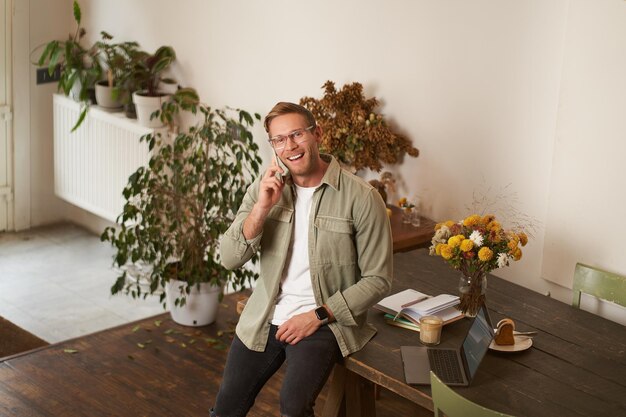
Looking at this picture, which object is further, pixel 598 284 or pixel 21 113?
pixel 21 113

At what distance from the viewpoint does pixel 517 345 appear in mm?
3225

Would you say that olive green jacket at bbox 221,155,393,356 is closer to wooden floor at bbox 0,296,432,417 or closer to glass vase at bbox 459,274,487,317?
glass vase at bbox 459,274,487,317

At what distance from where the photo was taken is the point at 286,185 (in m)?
3.27

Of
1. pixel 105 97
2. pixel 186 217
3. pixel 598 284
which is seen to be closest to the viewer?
pixel 598 284

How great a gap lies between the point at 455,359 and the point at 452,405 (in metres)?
0.49

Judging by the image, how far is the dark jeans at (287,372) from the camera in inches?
123

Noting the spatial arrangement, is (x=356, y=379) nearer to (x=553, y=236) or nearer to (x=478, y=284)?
(x=478, y=284)

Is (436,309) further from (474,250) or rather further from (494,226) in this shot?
(494,226)

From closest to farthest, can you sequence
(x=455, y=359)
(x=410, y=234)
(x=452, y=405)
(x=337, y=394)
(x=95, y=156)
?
(x=452, y=405)
(x=455, y=359)
(x=337, y=394)
(x=410, y=234)
(x=95, y=156)

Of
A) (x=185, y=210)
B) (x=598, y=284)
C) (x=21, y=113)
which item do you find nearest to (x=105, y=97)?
(x=21, y=113)

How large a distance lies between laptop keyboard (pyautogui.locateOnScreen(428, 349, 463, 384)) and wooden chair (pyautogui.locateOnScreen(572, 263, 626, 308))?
0.87m

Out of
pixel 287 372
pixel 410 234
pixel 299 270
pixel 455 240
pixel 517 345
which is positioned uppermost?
pixel 455 240

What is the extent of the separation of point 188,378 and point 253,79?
1.82 m

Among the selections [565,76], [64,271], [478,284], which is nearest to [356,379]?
[478,284]
